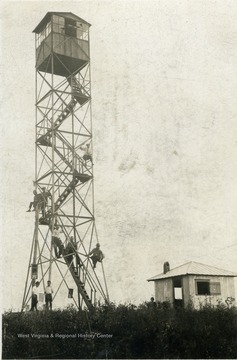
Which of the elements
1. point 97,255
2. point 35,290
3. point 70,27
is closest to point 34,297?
point 35,290

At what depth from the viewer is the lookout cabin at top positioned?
74.9ft

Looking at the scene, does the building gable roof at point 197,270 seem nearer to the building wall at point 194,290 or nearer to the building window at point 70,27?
the building wall at point 194,290

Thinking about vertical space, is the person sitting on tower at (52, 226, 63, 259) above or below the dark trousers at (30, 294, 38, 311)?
above

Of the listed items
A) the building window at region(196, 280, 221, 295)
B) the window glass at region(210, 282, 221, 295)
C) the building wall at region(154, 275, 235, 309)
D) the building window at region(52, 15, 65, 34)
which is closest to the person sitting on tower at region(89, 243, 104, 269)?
the building wall at region(154, 275, 235, 309)

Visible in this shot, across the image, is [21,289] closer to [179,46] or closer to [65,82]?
[65,82]

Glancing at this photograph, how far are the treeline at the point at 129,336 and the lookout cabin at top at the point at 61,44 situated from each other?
11.7m

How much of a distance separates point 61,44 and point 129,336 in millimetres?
13879

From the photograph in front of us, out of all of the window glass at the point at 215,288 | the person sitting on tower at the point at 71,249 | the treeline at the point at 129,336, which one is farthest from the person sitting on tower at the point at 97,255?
the window glass at the point at 215,288

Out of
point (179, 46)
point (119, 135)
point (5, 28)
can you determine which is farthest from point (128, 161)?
point (5, 28)

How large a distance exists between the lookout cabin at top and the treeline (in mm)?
11737

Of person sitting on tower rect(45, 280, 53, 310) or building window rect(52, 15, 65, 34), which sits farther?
building window rect(52, 15, 65, 34)

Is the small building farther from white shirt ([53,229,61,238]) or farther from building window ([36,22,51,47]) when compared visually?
building window ([36,22,51,47])

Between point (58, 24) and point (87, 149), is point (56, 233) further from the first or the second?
point (58, 24)

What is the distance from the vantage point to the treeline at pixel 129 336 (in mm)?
14891
